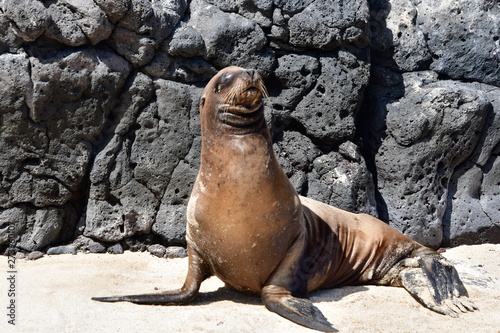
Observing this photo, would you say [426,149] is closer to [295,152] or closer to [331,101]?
[331,101]

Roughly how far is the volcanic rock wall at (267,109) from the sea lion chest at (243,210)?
1.61 metres

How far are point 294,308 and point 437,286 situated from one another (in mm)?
1268

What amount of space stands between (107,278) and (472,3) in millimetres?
4701

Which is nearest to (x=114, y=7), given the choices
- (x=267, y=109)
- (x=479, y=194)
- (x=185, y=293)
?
(x=267, y=109)

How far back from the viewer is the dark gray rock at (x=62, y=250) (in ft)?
18.8

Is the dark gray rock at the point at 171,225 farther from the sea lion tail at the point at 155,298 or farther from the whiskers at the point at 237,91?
the whiskers at the point at 237,91

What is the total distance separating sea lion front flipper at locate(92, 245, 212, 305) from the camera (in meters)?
4.30

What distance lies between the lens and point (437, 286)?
4754 millimetres

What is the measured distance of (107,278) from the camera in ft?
16.5

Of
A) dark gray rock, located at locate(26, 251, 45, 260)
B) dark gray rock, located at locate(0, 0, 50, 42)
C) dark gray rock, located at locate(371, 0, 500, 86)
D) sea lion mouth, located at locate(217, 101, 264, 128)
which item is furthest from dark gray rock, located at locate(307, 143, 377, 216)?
dark gray rock, located at locate(0, 0, 50, 42)

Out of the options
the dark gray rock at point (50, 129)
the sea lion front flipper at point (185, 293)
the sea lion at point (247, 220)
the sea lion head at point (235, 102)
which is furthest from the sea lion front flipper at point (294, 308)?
the dark gray rock at point (50, 129)

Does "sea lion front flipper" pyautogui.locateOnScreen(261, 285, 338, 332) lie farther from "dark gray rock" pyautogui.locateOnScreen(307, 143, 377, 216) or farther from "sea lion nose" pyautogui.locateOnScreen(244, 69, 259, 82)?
"dark gray rock" pyautogui.locateOnScreen(307, 143, 377, 216)

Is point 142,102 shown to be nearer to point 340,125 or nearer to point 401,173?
point 340,125

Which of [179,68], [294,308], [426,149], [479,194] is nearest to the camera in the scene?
[294,308]
